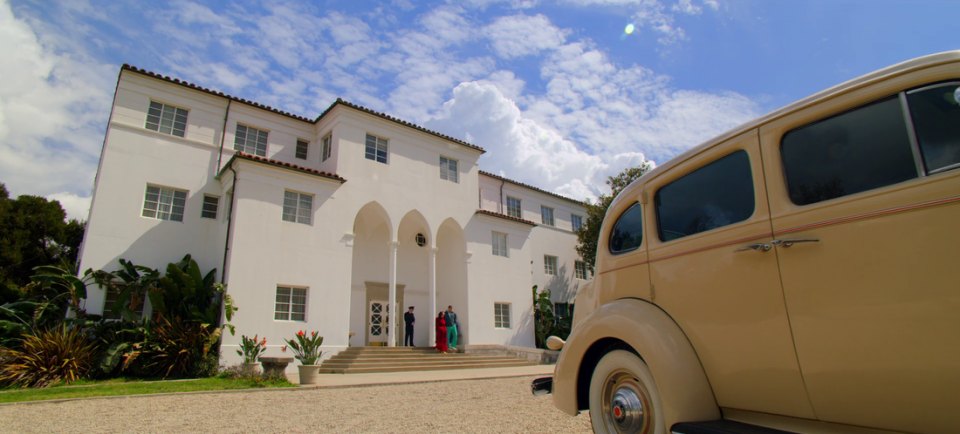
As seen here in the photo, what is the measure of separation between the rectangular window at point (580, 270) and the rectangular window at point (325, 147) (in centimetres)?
1672

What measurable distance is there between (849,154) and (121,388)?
41.6 feet

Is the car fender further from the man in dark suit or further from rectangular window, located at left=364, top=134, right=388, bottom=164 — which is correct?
rectangular window, located at left=364, top=134, right=388, bottom=164

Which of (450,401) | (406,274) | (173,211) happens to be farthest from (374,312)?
(450,401)

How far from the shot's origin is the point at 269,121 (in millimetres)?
18844

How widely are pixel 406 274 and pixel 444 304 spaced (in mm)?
2337

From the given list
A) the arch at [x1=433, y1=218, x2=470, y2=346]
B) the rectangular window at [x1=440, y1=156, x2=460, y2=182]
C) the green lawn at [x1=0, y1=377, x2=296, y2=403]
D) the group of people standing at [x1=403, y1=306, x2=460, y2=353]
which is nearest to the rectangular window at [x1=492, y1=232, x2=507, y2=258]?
the arch at [x1=433, y1=218, x2=470, y2=346]

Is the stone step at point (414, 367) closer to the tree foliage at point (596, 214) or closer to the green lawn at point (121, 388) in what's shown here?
the green lawn at point (121, 388)

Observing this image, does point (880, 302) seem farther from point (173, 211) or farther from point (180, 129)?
point (180, 129)

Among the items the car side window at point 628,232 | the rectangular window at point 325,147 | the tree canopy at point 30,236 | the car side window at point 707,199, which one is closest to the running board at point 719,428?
the car side window at point 707,199

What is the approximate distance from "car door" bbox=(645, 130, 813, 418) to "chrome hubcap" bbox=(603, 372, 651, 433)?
0.53 metres

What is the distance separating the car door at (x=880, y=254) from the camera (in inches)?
84.3

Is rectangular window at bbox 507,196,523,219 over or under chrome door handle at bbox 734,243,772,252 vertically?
over

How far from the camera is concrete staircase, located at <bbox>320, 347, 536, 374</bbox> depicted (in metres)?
15.2

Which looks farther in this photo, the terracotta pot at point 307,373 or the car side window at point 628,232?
the terracotta pot at point 307,373
